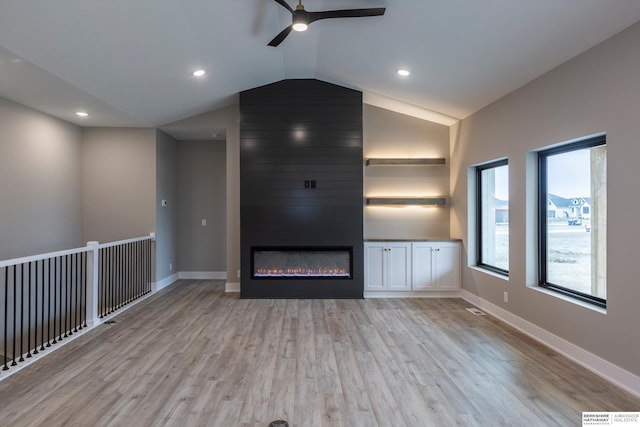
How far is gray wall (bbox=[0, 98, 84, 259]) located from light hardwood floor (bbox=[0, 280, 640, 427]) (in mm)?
1870

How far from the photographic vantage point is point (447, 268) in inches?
220

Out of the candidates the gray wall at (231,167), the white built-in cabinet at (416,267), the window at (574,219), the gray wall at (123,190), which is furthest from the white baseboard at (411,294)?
the gray wall at (123,190)

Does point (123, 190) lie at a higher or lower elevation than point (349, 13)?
lower

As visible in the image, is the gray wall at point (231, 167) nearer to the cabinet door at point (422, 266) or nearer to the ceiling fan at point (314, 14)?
the cabinet door at point (422, 266)

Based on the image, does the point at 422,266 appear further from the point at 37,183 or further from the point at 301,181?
the point at 37,183

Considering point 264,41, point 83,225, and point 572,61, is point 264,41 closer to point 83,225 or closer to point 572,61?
point 572,61

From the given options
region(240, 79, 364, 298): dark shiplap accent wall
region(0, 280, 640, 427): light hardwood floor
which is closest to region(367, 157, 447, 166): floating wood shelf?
region(240, 79, 364, 298): dark shiplap accent wall

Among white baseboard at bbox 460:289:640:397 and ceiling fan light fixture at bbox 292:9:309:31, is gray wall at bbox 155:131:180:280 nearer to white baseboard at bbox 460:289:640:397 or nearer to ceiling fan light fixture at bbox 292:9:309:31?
ceiling fan light fixture at bbox 292:9:309:31

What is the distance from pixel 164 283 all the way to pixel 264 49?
4473 mm

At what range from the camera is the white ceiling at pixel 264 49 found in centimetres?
287

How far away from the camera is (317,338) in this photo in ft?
12.5

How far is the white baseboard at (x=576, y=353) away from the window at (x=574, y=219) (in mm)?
465

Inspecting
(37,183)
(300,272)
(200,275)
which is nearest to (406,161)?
(300,272)

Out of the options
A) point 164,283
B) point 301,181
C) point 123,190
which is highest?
point 301,181
